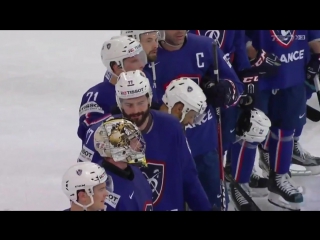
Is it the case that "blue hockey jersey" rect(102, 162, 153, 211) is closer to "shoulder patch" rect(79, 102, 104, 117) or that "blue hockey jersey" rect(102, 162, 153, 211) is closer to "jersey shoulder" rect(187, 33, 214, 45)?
"shoulder patch" rect(79, 102, 104, 117)

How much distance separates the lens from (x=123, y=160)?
2412mm

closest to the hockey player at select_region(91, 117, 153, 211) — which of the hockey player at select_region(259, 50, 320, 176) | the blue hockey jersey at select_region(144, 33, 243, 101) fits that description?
the blue hockey jersey at select_region(144, 33, 243, 101)

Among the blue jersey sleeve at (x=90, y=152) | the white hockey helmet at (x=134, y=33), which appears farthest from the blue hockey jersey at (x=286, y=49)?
the blue jersey sleeve at (x=90, y=152)

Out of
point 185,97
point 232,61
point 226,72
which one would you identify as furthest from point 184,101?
point 232,61

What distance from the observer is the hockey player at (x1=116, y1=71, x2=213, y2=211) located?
269cm

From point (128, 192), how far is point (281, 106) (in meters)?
1.81

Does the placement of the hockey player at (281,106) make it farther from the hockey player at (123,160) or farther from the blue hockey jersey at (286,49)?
the hockey player at (123,160)

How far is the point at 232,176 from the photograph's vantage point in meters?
4.02

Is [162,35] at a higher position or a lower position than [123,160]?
higher

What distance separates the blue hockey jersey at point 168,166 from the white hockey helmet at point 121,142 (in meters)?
0.23

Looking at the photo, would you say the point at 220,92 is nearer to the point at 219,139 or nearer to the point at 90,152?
the point at 219,139

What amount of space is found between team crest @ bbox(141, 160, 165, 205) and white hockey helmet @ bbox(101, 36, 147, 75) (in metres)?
0.48
